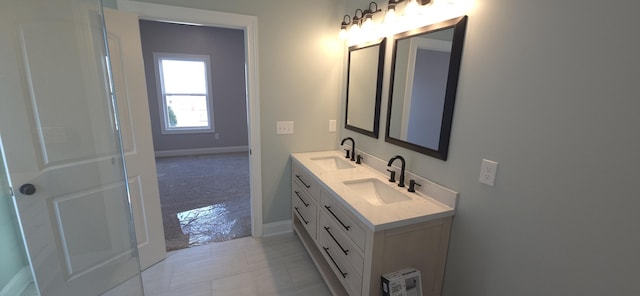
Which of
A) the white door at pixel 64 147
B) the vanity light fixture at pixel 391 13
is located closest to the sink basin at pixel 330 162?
the vanity light fixture at pixel 391 13

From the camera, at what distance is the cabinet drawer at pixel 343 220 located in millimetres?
1453

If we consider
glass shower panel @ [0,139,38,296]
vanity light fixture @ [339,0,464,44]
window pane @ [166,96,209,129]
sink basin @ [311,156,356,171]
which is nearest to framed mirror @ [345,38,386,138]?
vanity light fixture @ [339,0,464,44]

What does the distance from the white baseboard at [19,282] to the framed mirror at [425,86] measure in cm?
250

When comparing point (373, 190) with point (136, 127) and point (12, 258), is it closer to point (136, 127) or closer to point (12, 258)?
point (136, 127)

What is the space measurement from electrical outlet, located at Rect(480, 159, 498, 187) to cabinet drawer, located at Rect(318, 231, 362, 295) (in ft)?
2.71

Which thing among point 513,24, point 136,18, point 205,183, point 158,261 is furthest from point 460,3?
point 205,183

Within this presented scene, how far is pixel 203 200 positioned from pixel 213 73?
126 inches

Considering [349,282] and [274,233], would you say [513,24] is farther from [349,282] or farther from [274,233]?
[274,233]

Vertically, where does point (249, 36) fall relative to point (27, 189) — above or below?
above

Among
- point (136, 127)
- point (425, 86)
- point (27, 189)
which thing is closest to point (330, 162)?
point (425, 86)

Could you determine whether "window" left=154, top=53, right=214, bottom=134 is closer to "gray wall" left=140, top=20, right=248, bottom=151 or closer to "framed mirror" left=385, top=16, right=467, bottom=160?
"gray wall" left=140, top=20, right=248, bottom=151

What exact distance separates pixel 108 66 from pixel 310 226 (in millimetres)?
1816

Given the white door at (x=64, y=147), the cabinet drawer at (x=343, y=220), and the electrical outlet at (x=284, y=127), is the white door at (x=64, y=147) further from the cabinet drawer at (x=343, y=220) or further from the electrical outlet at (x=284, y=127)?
the cabinet drawer at (x=343, y=220)

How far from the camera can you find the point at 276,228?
9.14 feet
